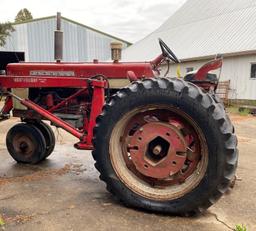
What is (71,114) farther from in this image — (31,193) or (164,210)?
(164,210)

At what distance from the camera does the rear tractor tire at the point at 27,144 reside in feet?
16.6

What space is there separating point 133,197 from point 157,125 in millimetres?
709

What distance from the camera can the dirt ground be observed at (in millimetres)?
3061

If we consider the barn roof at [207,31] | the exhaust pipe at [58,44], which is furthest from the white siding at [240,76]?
the exhaust pipe at [58,44]

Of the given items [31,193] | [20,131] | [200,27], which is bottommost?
[31,193]

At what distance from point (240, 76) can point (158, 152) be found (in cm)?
1439

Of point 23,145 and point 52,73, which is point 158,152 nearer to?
point 52,73

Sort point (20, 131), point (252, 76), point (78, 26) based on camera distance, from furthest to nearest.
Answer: point (78, 26)
point (252, 76)
point (20, 131)

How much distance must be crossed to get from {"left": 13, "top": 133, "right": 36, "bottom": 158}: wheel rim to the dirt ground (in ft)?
0.64

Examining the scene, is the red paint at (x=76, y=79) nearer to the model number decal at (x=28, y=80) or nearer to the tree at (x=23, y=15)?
the model number decal at (x=28, y=80)

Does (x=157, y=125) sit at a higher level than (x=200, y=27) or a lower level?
lower

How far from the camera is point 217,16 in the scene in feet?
68.4

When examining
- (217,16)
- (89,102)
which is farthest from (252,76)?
(89,102)

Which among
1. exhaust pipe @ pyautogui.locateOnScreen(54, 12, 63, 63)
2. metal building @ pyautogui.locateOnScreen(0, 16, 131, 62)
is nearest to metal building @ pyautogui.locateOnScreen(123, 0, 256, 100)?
metal building @ pyautogui.locateOnScreen(0, 16, 131, 62)
